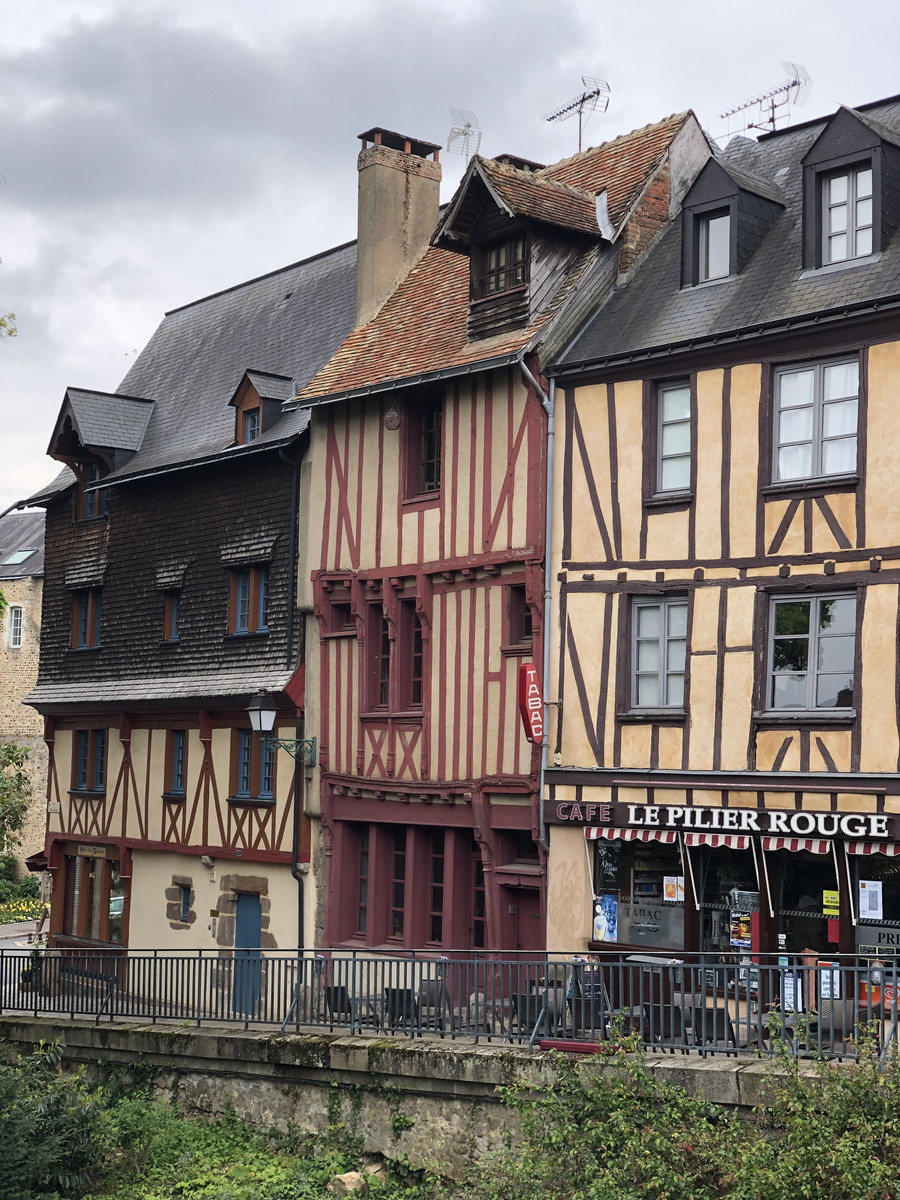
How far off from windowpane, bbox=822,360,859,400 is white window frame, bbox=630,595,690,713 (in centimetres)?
269

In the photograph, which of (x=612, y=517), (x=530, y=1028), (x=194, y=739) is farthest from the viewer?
(x=194, y=739)

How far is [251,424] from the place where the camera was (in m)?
23.6

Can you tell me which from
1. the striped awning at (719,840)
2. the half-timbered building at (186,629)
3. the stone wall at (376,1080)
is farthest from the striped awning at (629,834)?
the half-timbered building at (186,629)

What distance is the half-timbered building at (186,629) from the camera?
22.0 m

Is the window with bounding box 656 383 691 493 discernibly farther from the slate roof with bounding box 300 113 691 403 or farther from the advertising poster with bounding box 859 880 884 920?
the advertising poster with bounding box 859 880 884 920

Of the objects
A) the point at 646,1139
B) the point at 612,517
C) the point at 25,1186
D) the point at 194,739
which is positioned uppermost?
the point at 612,517

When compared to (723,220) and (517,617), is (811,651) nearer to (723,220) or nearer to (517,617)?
(517,617)

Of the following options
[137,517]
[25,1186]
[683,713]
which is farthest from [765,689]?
[137,517]

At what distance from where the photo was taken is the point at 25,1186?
1456cm

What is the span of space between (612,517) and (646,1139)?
25.0 ft

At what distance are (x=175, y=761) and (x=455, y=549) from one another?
25.1 ft

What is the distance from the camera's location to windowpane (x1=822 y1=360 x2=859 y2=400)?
15.2 meters

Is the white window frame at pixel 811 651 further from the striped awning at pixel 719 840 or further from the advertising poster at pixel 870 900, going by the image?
the advertising poster at pixel 870 900

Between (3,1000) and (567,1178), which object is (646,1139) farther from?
(3,1000)
